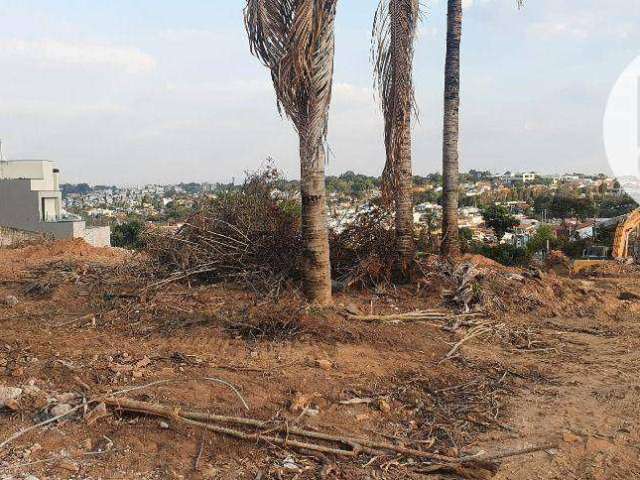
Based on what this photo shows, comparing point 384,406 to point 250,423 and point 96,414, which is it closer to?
point 250,423

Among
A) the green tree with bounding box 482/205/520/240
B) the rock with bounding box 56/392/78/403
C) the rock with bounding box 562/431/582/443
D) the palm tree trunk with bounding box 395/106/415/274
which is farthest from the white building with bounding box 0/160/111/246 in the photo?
the rock with bounding box 562/431/582/443

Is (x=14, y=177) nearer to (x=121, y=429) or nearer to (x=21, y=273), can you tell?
(x=21, y=273)

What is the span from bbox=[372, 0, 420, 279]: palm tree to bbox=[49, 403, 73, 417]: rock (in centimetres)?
542

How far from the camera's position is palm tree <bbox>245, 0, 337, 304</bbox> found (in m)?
6.64

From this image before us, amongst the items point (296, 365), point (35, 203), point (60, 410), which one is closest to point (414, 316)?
point (296, 365)

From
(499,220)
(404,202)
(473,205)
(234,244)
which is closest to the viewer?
(234,244)

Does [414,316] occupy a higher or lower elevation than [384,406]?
higher

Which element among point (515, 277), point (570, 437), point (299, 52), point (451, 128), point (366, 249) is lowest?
point (570, 437)

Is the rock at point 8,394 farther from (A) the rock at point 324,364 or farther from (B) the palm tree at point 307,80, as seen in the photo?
(B) the palm tree at point 307,80

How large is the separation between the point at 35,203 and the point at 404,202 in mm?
31432

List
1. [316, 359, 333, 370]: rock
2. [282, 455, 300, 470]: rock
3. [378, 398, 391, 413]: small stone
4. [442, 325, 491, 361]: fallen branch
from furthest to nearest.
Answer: [442, 325, 491, 361]: fallen branch → [316, 359, 333, 370]: rock → [378, 398, 391, 413]: small stone → [282, 455, 300, 470]: rock

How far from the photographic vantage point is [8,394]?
14.4ft

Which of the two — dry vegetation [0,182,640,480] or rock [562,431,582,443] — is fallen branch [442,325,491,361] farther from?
rock [562,431,582,443]

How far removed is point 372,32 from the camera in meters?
8.59
